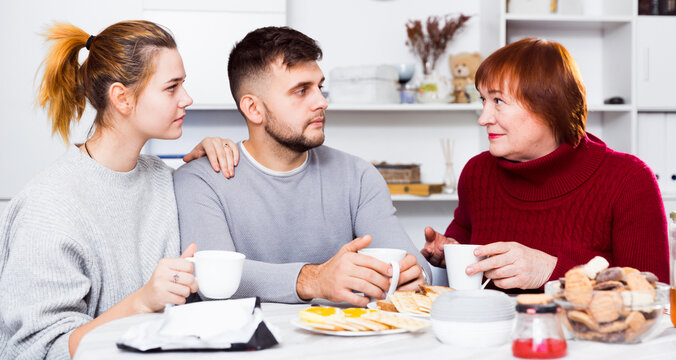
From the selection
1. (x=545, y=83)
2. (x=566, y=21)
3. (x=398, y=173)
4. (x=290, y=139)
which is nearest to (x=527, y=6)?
(x=566, y=21)

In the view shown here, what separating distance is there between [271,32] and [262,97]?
0.58 ft

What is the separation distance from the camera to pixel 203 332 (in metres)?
0.92

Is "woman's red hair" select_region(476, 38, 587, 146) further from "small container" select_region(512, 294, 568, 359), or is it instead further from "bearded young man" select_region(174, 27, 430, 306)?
"small container" select_region(512, 294, 568, 359)

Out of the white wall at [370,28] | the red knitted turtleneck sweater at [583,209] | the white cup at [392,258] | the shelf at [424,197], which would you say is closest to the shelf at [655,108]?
the white wall at [370,28]

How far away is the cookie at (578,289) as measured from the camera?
34.6 inches

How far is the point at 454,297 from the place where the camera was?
93 cm

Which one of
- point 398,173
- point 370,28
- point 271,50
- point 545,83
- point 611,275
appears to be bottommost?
point 398,173

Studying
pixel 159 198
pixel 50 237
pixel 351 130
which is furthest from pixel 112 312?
pixel 351 130

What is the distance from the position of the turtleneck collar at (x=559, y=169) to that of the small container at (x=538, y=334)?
795mm

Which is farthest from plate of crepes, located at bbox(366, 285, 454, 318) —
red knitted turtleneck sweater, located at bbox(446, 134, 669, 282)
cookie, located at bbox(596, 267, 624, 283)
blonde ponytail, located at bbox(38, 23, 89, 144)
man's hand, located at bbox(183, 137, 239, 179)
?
blonde ponytail, located at bbox(38, 23, 89, 144)

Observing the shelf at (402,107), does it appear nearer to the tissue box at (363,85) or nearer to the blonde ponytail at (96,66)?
the tissue box at (363,85)

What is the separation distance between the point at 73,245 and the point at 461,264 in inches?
29.6

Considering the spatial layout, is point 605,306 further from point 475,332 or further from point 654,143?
point 654,143

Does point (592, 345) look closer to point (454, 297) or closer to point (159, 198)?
point (454, 297)
